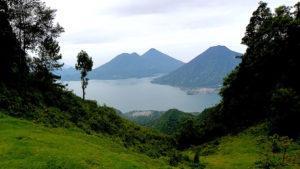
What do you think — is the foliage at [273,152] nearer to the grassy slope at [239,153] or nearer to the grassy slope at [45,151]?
the grassy slope at [239,153]

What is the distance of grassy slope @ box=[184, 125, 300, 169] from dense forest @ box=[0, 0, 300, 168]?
3.02 m

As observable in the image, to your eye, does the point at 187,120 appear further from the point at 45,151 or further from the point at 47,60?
the point at 45,151

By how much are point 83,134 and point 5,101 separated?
32.5 feet

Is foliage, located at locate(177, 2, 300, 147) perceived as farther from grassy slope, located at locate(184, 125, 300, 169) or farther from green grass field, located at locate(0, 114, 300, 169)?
green grass field, located at locate(0, 114, 300, 169)

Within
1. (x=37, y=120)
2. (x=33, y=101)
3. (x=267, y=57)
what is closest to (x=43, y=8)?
(x=33, y=101)

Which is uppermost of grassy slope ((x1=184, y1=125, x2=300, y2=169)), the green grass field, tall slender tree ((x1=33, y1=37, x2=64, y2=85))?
tall slender tree ((x1=33, y1=37, x2=64, y2=85))

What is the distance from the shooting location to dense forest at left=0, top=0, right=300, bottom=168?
56594mm

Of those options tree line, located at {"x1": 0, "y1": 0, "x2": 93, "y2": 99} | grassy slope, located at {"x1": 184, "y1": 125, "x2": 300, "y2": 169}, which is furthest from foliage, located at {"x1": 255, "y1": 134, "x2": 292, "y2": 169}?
tree line, located at {"x1": 0, "y1": 0, "x2": 93, "y2": 99}

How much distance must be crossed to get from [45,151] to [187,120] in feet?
182

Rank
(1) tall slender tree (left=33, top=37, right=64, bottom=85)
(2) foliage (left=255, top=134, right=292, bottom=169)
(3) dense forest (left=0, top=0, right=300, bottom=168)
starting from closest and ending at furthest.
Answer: (2) foliage (left=255, top=134, right=292, bottom=169) → (3) dense forest (left=0, top=0, right=300, bottom=168) → (1) tall slender tree (left=33, top=37, right=64, bottom=85)

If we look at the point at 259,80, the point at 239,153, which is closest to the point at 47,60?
the point at 239,153

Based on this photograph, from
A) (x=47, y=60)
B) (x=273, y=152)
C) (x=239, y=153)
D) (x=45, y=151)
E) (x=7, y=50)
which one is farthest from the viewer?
(x=47, y=60)

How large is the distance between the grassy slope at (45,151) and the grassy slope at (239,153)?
1343 cm

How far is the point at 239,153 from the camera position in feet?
193
